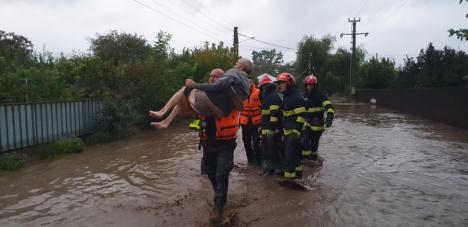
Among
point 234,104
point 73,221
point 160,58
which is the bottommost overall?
point 73,221

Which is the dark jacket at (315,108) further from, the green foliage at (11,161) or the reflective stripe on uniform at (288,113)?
the green foliage at (11,161)

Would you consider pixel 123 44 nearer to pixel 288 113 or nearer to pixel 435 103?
pixel 435 103

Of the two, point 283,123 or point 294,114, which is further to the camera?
point 283,123

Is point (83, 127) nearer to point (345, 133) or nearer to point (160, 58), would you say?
point (160, 58)

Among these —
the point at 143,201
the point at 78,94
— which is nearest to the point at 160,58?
the point at 78,94

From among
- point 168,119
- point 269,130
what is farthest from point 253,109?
point 168,119

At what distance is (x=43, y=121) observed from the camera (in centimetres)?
1070

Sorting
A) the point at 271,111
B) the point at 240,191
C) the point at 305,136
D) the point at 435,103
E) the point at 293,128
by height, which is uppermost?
the point at 271,111

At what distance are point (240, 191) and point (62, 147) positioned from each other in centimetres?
569

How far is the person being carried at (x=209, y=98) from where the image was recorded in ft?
16.3

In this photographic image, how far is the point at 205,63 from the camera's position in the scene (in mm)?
25641

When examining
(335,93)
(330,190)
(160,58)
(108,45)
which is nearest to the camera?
(330,190)

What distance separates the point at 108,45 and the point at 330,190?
2467 cm

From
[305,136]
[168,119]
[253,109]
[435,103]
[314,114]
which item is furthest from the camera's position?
[435,103]
